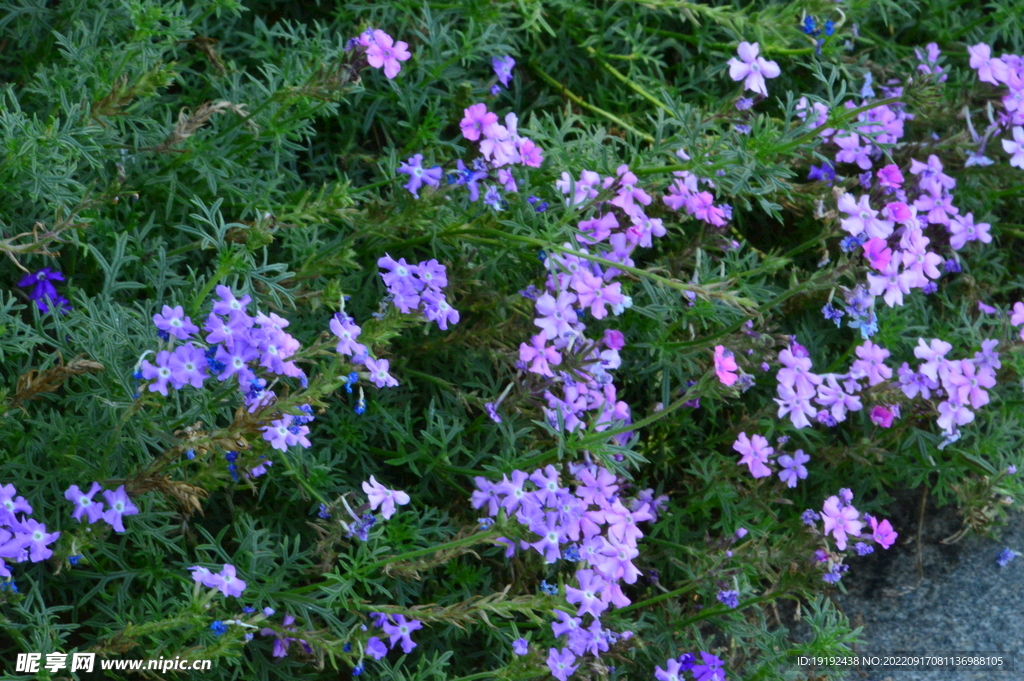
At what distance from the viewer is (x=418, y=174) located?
2684 millimetres

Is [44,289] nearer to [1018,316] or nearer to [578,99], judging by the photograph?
[578,99]

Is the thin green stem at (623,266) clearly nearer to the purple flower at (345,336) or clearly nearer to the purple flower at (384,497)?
the purple flower at (345,336)

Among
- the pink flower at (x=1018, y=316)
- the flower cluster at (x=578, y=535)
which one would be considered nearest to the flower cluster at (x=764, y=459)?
the flower cluster at (x=578, y=535)

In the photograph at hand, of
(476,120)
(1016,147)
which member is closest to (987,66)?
(1016,147)

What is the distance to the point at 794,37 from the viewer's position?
10.7 feet

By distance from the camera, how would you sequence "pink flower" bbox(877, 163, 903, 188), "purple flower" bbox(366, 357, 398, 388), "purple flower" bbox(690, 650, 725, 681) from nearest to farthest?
"purple flower" bbox(366, 357, 398, 388)
"purple flower" bbox(690, 650, 725, 681)
"pink flower" bbox(877, 163, 903, 188)

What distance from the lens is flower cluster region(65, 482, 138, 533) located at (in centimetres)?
211

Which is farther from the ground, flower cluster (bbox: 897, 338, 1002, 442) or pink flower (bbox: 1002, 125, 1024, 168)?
pink flower (bbox: 1002, 125, 1024, 168)

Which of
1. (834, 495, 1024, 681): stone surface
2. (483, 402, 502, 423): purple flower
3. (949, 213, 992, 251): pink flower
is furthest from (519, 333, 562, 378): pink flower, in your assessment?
(949, 213, 992, 251): pink flower

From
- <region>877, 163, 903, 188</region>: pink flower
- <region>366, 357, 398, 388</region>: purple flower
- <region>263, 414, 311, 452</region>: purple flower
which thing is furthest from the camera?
<region>877, 163, 903, 188</region>: pink flower

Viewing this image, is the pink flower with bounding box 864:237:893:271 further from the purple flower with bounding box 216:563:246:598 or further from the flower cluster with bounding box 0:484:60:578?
the flower cluster with bounding box 0:484:60:578

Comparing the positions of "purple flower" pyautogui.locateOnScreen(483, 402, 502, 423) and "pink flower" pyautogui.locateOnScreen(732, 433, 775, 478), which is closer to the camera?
→ "purple flower" pyautogui.locateOnScreen(483, 402, 502, 423)

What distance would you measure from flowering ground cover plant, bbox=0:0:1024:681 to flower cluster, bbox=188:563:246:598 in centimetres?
1

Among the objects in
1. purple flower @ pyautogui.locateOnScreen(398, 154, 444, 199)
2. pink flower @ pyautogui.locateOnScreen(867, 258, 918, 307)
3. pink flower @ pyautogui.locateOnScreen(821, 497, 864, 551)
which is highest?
purple flower @ pyautogui.locateOnScreen(398, 154, 444, 199)
